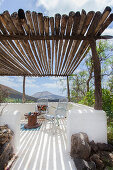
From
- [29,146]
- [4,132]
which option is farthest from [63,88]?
[4,132]

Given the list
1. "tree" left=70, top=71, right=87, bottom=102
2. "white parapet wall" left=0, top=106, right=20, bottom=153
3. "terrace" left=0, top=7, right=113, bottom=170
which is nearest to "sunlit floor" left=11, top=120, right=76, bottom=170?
"terrace" left=0, top=7, right=113, bottom=170

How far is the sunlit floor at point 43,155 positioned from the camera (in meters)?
1.94

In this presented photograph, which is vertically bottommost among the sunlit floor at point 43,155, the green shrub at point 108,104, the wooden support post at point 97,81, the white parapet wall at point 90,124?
the sunlit floor at point 43,155

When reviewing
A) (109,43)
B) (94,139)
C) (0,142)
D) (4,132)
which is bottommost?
(94,139)

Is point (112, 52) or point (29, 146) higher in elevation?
point (112, 52)

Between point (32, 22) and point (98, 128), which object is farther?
point (98, 128)

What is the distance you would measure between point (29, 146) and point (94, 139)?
1.69m

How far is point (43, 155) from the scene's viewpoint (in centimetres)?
228

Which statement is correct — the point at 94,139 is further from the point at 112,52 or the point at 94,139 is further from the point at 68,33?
the point at 112,52

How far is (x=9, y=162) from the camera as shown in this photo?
6.53 ft

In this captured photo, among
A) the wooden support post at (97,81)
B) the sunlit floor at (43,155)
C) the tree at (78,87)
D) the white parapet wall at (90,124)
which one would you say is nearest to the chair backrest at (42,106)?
the sunlit floor at (43,155)

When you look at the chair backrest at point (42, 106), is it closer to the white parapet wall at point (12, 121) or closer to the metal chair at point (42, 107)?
the metal chair at point (42, 107)

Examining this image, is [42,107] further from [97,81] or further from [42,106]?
[97,81]

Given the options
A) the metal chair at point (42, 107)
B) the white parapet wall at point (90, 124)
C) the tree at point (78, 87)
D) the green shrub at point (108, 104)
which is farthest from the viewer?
the tree at point (78, 87)
